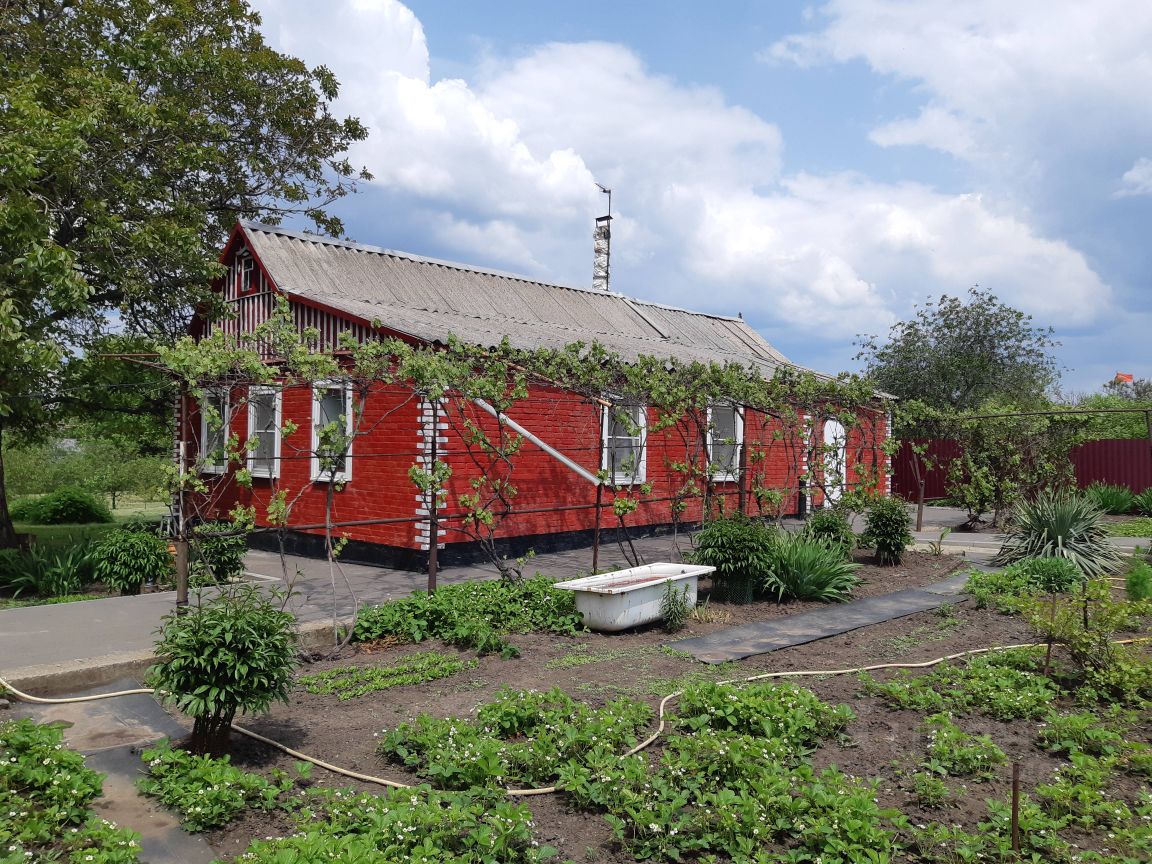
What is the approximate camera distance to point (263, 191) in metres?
18.3

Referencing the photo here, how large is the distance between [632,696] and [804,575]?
14.0 feet

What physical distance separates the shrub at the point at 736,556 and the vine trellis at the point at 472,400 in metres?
0.79

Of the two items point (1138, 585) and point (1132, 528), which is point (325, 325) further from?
point (1132, 528)

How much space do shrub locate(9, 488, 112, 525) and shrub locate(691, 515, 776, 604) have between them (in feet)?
58.6

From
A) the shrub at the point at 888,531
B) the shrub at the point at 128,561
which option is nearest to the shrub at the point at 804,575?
the shrub at the point at 888,531

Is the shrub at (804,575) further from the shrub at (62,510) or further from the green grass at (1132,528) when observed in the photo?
the shrub at (62,510)

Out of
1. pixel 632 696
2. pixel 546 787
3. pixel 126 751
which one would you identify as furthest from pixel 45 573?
pixel 546 787

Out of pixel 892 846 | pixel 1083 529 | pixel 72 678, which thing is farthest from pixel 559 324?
pixel 892 846

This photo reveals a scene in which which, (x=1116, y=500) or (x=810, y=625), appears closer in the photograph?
(x=810, y=625)

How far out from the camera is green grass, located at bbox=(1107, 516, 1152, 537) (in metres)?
16.7

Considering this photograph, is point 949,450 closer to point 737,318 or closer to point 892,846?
point 737,318

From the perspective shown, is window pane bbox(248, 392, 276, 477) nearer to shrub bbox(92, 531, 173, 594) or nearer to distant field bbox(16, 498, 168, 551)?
distant field bbox(16, 498, 168, 551)

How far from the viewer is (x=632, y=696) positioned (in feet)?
19.9

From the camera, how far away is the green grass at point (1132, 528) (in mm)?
16661
